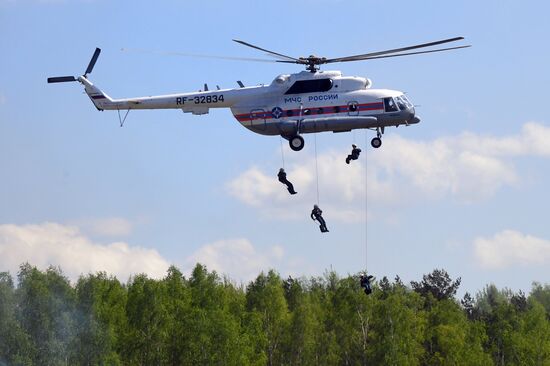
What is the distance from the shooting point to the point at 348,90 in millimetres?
54719

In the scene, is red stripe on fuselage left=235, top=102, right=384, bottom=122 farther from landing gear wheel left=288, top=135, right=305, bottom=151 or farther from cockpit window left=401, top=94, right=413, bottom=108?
cockpit window left=401, top=94, right=413, bottom=108

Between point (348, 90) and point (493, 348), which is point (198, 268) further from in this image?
point (348, 90)

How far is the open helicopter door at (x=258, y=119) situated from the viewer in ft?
180

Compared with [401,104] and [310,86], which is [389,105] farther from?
[310,86]

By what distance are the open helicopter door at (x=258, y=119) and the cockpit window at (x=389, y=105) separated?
16.6 feet

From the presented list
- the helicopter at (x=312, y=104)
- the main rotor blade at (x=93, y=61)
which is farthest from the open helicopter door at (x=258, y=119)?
the main rotor blade at (x=93, y=61)

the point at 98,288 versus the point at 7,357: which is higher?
the point at 98,288

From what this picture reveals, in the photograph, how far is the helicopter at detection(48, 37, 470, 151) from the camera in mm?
54312

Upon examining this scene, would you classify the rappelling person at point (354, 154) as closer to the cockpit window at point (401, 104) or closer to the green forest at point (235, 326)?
the cockpit window at point (401, 104)

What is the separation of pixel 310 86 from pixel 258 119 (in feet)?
8.35

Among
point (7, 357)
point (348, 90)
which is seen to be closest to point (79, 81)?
point (348, 90)

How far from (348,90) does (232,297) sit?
168 ft

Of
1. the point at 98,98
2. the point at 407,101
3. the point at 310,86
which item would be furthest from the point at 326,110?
the point at 98,98

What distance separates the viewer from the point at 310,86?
5459cm
